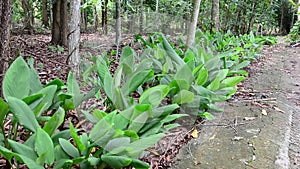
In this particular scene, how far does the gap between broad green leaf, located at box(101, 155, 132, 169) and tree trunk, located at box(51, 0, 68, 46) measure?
4.62m

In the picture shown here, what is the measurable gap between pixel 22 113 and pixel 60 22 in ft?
15.3

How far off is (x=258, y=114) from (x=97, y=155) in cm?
177

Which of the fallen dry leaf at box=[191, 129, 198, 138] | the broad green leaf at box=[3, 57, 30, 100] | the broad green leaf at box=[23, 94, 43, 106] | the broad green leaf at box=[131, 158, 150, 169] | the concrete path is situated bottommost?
the concrete path

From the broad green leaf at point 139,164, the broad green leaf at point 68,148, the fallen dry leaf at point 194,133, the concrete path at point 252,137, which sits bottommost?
the concrete path at point 252,137

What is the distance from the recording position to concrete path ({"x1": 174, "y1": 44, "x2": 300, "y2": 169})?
178cm

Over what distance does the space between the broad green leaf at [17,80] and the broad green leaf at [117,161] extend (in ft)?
1.58

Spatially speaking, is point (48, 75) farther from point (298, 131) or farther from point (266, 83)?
point (266, 83)

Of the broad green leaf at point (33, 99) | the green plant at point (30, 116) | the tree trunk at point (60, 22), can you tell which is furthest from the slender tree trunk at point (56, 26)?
the broad green leaf at point (33, 99)

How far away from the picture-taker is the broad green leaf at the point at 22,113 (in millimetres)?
1164

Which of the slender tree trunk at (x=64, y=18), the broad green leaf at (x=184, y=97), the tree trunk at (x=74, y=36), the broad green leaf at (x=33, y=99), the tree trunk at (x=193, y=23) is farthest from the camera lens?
the slender tree trunk at (x=64, y=18)

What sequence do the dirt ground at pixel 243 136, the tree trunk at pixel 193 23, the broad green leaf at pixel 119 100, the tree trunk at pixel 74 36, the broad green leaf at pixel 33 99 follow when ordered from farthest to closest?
the tree trunk at pixel 193 23
the tree trunk at pixel 74 36
the dirt ground at pixel 243 136
the broad green leaf at pixel 119 100
the broad green leaf at pixel 33 99

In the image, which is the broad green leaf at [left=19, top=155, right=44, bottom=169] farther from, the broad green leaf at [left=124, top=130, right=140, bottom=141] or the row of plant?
the broad green leaf at [left=124, top=130, right=140, bottom=141]

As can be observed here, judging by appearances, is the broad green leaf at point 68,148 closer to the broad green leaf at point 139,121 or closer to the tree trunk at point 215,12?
the broad green leaf at point 139,121

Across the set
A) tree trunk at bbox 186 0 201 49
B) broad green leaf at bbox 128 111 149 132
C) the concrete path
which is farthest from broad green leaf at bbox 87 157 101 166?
tree trunk at bbox 186 0 201 49
